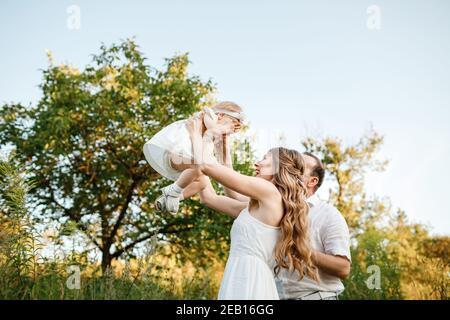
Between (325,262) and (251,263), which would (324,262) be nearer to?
(325,262)

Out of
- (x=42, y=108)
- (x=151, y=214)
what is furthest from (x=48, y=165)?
(x=151, y=214)

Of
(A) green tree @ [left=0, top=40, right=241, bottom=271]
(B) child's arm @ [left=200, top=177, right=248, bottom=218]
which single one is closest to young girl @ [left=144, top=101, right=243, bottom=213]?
(B) child's arm @ [left=200, top=177, right=248, bottom=218]

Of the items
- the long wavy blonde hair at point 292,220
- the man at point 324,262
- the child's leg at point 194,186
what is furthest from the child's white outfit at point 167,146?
the man at point 324,262

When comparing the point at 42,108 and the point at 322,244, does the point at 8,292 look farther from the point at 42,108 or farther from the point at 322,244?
the point at 42,108

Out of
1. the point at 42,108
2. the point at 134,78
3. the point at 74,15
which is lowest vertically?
the point at 74,15

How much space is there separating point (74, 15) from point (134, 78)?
14.5 feet

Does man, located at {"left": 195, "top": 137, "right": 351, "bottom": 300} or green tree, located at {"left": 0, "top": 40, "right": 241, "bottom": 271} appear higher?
green tree, located at {"left": 0, "top": 40, "right": 241, "bottom": 271}

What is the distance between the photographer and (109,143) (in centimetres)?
1074

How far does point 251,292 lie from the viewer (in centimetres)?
272

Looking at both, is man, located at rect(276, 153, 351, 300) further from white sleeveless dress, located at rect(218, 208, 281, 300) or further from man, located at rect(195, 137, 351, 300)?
white sleeveless dress, located at rect(218, 208, 281, 300)

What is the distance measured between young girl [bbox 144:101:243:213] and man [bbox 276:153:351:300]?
907 millimetres

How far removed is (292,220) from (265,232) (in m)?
0.20

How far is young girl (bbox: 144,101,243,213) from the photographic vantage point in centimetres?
335

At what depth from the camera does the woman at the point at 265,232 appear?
275cm
